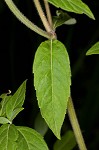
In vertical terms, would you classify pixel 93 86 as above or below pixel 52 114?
below

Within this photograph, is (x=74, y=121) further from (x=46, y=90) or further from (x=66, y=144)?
(x=66, y=144)

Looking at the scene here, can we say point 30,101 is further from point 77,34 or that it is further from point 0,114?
point 0,114

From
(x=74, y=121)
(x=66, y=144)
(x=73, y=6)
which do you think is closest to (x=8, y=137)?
(x=74, y=121)

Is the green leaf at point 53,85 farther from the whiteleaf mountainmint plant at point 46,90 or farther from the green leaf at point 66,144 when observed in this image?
the green leaf at point 66,144

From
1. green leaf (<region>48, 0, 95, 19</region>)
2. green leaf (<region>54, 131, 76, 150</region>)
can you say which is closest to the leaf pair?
green leaf (<region>48, 0, 95, 19</region>)

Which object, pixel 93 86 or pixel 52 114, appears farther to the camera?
pixel 93 86

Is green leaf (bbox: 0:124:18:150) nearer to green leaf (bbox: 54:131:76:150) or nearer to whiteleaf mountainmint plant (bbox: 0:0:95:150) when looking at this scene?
whiteleaf mountainmint plant (bbox: 0:0:95:150)

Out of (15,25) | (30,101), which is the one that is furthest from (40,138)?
(15,25)
